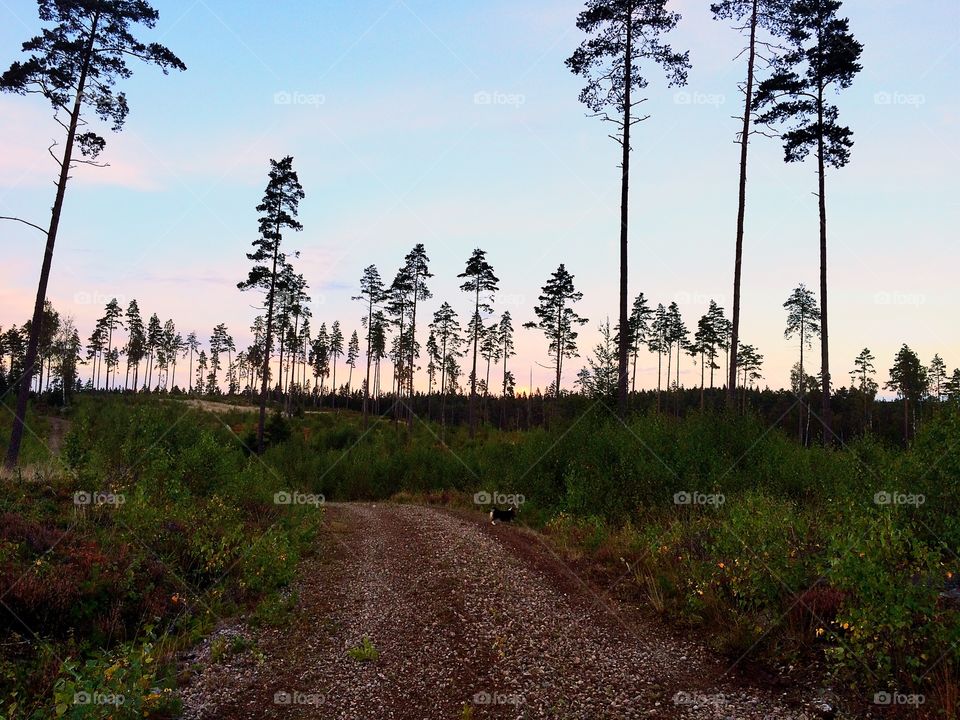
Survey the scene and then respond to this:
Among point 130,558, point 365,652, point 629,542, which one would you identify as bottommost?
point 365,652

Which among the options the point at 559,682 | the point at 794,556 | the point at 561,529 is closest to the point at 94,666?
the point at 559,682

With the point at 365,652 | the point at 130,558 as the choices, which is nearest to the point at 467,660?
the point at 365,652

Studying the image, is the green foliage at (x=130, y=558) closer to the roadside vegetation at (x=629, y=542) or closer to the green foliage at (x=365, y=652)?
the roadside vegetation at (x=629, y=542)

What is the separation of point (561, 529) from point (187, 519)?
8399mm

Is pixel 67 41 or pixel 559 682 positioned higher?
pixel 67 41

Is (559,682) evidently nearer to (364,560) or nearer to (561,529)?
(364,560)

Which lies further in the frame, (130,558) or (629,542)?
(629,542)

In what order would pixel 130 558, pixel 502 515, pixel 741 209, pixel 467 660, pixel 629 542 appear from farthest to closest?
1. pixel 741 209
2. pixel 502 515
3. pixel 629 542
4. pixel 130 558
5. pixel 467 660

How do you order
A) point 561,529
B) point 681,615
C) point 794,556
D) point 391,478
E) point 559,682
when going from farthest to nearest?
point 391,478 → point 561,529 → point 681,615 → point 794,556 → point 559,682

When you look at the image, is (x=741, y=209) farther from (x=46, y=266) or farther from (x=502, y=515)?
(x=46, y=266)

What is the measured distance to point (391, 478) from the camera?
28.5m

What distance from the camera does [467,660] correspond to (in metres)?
7.03

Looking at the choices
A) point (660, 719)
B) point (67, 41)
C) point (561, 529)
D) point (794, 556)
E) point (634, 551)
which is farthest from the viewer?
point (67, 41)

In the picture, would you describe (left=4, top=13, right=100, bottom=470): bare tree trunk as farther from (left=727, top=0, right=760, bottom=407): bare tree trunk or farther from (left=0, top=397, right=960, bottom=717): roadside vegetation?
(left=727, top=0, right=760, bottom=407): bare tree trunk
